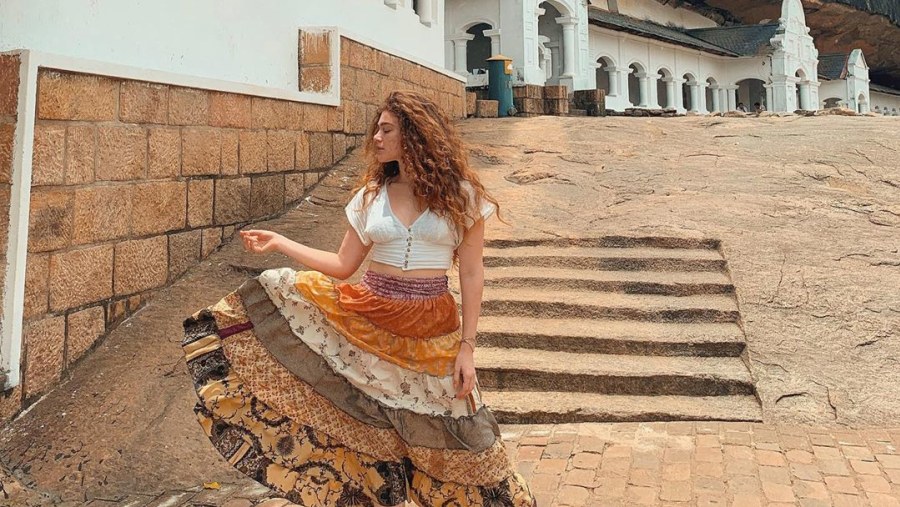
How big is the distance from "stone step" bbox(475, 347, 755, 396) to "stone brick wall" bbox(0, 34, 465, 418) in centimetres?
223

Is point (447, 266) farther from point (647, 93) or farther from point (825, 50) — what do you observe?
point (825, 50)

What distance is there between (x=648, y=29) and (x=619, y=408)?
74.1ft

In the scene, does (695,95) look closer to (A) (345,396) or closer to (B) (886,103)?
(B) (886,103)

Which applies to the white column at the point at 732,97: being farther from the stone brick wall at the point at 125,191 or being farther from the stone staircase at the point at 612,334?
the stone brick wall at the point at 125,191

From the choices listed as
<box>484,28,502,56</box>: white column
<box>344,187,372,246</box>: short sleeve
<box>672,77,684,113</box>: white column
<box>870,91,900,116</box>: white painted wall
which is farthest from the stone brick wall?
<box>870,91,900,116</box>: white painted wall

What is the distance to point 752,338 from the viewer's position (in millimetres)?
4352

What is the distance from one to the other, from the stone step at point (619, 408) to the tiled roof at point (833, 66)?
32681 millimetres

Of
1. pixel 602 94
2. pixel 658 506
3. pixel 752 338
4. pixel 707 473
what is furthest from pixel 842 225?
pixel 602 94

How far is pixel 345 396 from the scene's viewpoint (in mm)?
2168

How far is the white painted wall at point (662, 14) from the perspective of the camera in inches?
1015

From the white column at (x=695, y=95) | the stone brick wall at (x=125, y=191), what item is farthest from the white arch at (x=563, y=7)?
the stone brick wall at (x=125, y=191)

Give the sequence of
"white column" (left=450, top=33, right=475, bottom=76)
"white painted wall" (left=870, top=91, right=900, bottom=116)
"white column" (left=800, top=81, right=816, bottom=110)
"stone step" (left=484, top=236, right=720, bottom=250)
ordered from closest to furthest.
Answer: "stone step" (left=484, top=236, right=720, bottom=250), "white column" (left=450, top=33, right=475, bottom=76), "white column" (left=800, top=81, right=816, bottom=110), "white painted wall" (left=870, top=91, right=900, bottom=116)

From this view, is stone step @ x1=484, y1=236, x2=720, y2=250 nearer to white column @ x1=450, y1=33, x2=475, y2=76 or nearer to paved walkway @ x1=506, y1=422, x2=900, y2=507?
paved walkway @ x1=506, y1=422, x2=900, y2=507

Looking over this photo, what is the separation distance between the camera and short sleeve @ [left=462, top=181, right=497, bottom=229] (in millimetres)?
2160
